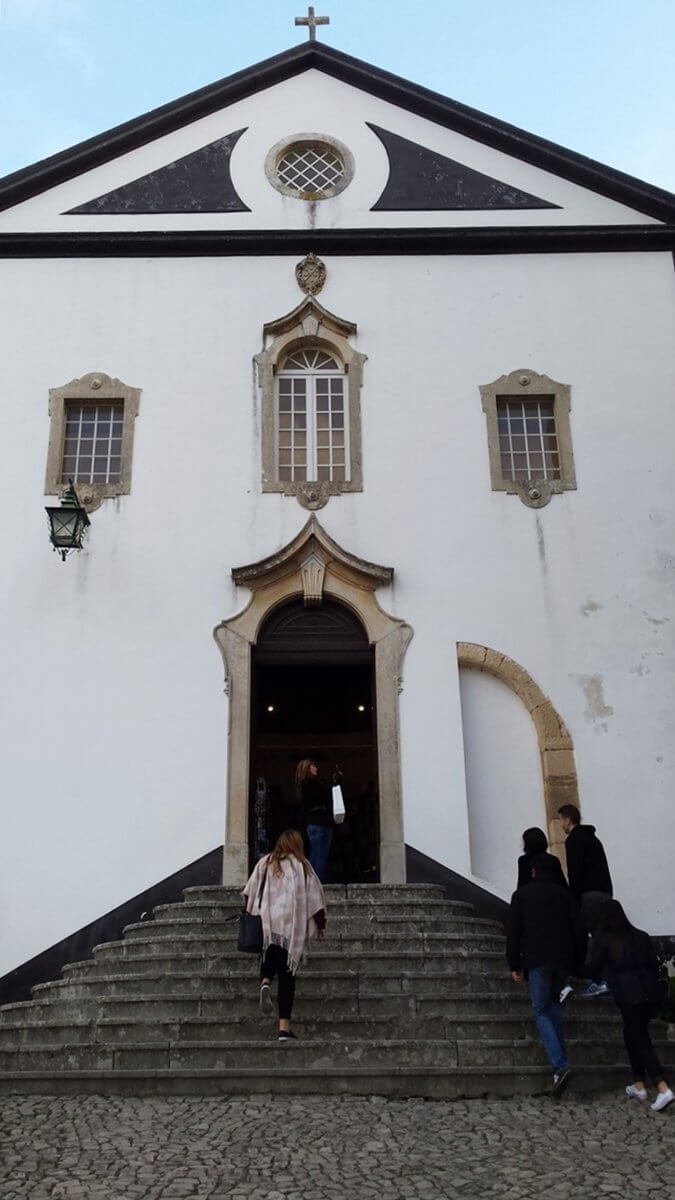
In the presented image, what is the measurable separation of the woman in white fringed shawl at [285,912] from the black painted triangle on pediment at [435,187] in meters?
7.72

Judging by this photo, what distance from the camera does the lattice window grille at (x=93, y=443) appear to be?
10641 millimetres

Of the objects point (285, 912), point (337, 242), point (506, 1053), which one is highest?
point (337, 242)

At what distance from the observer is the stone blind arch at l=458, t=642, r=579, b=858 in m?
9.48

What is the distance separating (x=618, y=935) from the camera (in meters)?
6.03

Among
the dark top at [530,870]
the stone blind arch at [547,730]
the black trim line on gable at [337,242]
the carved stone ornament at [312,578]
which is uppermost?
the black trim line on gable at [337,242]

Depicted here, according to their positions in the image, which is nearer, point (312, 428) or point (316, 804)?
point (316, 804)

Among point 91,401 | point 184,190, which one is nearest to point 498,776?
point 91,401

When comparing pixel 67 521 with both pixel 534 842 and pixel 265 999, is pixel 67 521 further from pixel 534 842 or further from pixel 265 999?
pixel 534 842

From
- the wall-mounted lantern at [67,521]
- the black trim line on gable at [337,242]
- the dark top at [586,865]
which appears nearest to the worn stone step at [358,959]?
the dark top at [586,865]

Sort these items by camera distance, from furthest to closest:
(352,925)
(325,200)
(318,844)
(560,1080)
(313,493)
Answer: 1. (325,200)
2. (313,493)
3. (318,844)
4. (352,925)
5. (560,1080)

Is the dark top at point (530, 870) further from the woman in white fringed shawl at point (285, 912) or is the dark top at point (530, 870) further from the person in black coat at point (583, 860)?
the woman in white fringed shawl at point (285, 912)

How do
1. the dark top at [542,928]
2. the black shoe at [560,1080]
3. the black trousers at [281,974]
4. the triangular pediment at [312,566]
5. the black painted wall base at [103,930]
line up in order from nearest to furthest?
the black shoe at [560,1080], the dark top at [542,928], the black trousers at [281,974], the black painted wall base at [103,930], the triangular pediment at [312,566]

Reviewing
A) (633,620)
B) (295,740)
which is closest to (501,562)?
(633,620)

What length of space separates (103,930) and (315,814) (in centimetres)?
209
